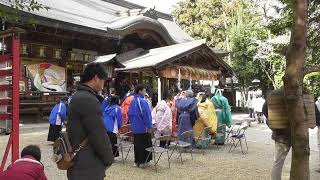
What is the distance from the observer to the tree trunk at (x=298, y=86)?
178 inches

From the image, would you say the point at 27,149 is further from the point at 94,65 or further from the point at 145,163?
the point at 145,163

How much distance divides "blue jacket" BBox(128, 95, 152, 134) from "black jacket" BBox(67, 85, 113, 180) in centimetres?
471

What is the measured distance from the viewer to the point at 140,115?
850 cm

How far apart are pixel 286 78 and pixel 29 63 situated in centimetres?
1355

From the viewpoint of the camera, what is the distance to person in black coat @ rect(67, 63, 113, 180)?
3586 mm

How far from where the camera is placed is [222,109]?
486 inches

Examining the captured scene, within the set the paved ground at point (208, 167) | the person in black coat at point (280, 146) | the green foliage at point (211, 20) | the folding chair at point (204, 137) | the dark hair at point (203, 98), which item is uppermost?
the green foliage at point (211, 20)

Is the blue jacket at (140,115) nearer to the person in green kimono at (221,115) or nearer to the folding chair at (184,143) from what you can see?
the folding chair at (184,143)

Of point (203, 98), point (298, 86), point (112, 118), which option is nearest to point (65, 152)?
point (298, 86)

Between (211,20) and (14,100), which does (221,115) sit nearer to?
(14,100)

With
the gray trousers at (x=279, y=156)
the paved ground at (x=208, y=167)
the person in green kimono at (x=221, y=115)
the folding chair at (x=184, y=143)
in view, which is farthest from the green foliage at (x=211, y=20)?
the gray trousers at (x=279, y=156)

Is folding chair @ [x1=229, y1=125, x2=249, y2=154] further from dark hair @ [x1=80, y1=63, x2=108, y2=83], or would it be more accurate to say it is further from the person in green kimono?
dark hair @ [x1=80, y1=63, x2=108, y2=83]

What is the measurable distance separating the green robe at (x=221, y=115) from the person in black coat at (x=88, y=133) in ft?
28.5

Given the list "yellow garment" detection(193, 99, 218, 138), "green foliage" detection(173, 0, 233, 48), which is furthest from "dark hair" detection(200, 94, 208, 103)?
"green foliage" detection(173, 0, 233, 48)
